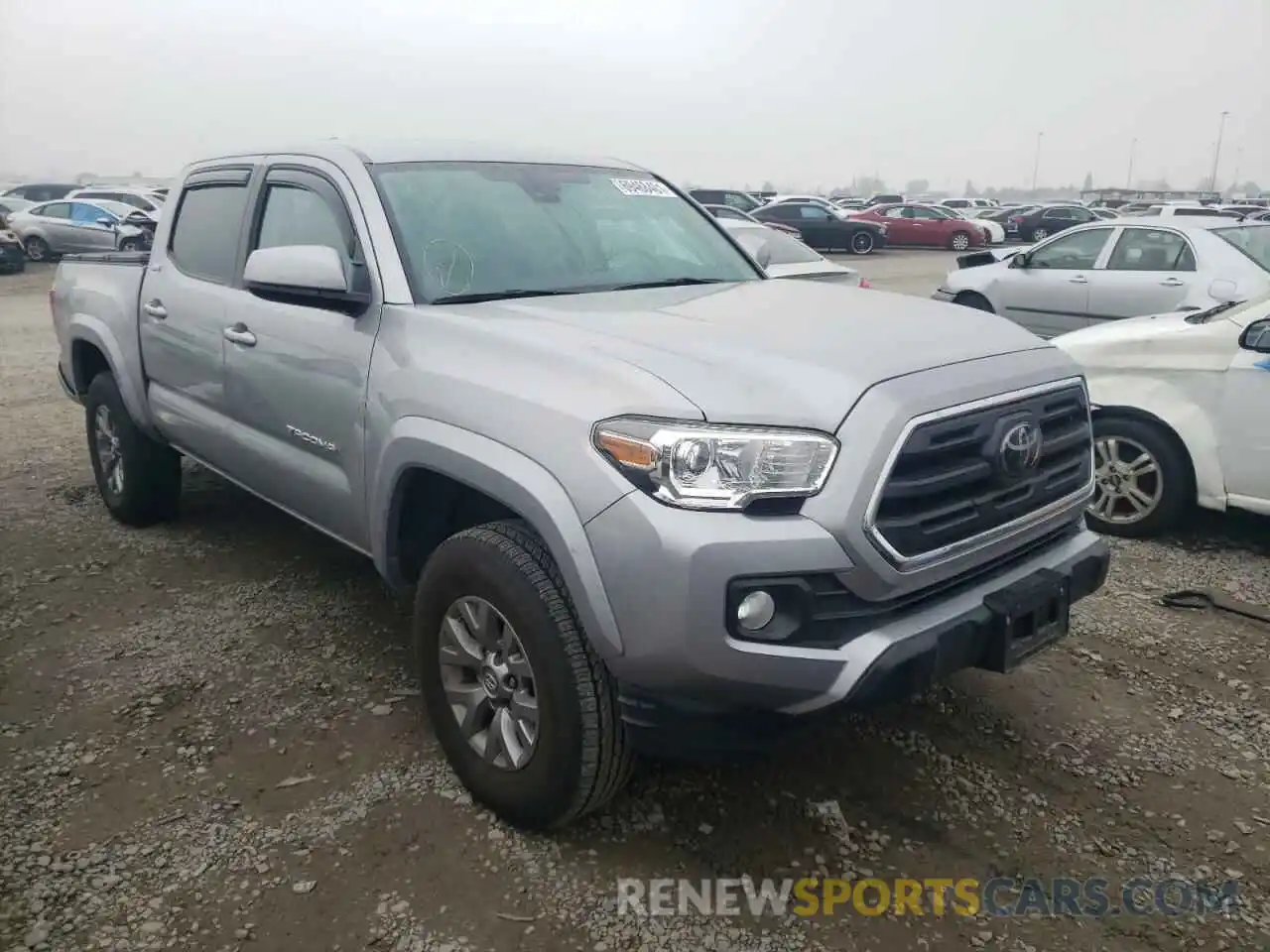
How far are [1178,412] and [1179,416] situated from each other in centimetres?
2

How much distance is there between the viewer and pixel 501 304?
3074 mm

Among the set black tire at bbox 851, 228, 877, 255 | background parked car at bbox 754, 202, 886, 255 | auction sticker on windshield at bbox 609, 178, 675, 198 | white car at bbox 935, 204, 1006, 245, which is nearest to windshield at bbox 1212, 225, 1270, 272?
auction sticker on windshield at bbox 609, 178, 675, 198

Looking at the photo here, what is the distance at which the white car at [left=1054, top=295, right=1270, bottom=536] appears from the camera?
4.56 m

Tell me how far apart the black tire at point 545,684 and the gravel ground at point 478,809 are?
6.7 inches

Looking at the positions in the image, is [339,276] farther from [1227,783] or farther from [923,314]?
[1227,783]

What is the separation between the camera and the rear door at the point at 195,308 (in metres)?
4.07

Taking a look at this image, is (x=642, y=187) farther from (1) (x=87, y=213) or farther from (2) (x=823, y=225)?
(2) (x=823, y=225)

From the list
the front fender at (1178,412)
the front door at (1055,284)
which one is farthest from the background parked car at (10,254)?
the front fender at (1178,412)

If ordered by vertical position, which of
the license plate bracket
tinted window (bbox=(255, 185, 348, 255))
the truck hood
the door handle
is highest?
tinted window (bbox=(255, 185, 348, 255))

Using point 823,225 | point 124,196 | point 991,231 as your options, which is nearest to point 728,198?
Answer: point 823,225

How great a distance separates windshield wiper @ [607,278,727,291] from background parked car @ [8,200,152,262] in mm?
22015

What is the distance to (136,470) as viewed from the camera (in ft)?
16.5

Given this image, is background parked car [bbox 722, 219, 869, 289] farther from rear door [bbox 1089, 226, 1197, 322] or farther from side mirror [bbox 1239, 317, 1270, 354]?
side mirror [bbox 1239, 317, 1270, 354]

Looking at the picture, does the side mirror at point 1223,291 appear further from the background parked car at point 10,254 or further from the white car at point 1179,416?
the background parked car at point 10,254
